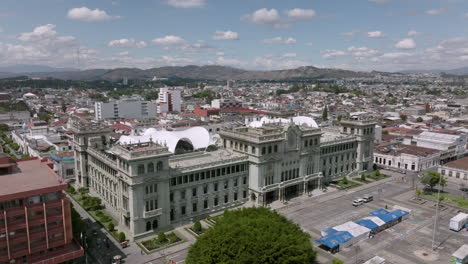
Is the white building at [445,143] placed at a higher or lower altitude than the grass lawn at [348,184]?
higher

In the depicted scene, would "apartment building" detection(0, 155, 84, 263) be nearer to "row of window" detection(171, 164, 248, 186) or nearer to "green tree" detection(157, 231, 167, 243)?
"green tree" detection(157, 231, 167, 243)

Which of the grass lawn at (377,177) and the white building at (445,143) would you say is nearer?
the grass lawn at (377,177)

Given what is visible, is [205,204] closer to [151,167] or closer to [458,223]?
[151,167]

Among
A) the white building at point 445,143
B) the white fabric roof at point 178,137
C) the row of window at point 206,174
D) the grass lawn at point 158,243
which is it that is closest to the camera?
the grass lawn at point 158,243

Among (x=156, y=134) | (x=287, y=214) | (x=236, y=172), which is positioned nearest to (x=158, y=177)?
(x=236, y=172)

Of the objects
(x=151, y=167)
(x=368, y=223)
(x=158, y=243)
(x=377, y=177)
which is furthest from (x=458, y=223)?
(x=151, y=167)

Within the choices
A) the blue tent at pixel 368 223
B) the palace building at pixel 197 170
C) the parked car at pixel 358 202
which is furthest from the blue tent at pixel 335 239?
the palace building at pixel 197 170

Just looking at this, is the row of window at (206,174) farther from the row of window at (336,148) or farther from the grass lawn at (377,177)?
the grass lawn at (377,177)
